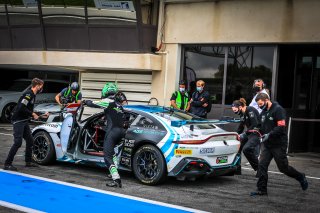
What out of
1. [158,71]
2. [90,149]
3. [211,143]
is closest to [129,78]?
[158,71]

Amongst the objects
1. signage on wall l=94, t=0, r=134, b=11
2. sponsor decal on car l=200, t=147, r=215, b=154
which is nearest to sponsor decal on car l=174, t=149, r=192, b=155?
sponsor decal on car l=200, t=147, r=215, b=154

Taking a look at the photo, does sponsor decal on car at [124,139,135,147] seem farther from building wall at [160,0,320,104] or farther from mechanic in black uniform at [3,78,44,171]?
building wall at [160,0,320,104]

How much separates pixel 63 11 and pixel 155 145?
38.0ft

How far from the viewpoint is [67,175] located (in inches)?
347

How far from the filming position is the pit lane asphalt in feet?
22.9

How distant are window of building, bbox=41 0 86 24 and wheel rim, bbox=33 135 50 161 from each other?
8.99 m

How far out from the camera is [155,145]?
7.98 m

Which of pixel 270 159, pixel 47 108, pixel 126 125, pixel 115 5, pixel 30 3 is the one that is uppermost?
pixel 30 3

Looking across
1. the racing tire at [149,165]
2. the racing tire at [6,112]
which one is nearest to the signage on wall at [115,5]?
the racing tire at [6,112]

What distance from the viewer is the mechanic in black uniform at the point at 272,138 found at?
7.52m

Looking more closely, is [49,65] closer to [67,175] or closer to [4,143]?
[4,143]

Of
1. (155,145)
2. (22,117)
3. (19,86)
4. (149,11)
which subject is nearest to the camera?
(155,145)

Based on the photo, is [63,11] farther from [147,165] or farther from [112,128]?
[147,165]

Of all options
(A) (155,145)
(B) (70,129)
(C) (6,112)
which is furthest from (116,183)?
(C) (6,112)
